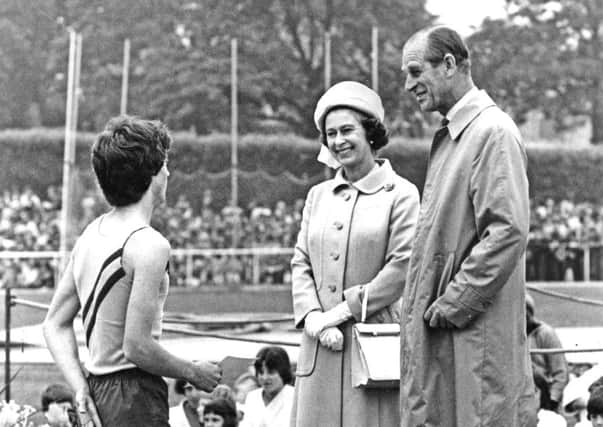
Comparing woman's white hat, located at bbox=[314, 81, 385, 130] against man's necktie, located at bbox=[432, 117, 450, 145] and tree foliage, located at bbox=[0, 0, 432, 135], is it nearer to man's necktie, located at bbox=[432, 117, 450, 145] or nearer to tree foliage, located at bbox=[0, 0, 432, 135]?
man's necktie, located at bbox=[432, 117, 450, 145]

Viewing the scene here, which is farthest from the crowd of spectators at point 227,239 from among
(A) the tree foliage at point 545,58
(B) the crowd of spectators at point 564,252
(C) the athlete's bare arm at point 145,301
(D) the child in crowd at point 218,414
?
(C) the athlete's bare arm at point 145,301

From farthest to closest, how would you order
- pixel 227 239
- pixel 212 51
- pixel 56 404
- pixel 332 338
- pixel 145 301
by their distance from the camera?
pixel 212 51 < pixel 227 239 < pixel 56 404 < pixel 332 338 < pixel 145 301

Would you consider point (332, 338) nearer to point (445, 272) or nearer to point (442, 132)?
point (445, 272)

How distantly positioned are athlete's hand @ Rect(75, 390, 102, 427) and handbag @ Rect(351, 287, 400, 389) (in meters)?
1.21

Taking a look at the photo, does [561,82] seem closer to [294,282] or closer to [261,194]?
[261,194]

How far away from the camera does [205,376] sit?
3270 millimetres

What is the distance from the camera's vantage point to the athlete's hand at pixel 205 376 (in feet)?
10.7

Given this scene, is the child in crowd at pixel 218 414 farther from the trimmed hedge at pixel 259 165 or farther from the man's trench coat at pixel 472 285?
the trimmed hedge at pixel 259 165

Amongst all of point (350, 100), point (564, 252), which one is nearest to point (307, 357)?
point (350, 100)

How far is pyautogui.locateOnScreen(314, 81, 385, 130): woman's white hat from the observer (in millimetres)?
4582

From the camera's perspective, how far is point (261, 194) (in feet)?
91.7

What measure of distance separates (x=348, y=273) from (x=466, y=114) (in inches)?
41.0

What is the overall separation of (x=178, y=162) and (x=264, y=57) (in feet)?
11.9

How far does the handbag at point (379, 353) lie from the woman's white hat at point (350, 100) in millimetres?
885
